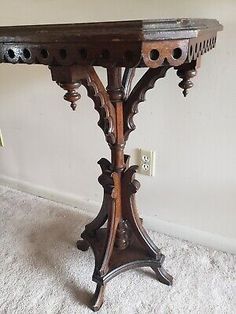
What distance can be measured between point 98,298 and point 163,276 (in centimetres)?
22

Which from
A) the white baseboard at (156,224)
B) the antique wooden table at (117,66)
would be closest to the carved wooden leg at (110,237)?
the antique wooden table at (117,66)

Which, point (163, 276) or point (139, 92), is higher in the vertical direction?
point (139, 92)

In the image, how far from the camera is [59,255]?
1.20 m

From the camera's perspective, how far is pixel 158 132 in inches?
46.4

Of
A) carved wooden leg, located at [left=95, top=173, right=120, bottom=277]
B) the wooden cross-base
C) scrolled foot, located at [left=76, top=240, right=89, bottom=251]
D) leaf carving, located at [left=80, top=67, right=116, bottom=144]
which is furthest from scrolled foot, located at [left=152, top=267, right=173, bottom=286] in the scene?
leaf carving, located at [left=80, top=67, right=116, bottom=144]

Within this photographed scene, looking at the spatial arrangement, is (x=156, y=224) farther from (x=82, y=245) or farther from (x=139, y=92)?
(x=139, y=92)

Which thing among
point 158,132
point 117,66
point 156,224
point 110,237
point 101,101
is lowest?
point 156,224

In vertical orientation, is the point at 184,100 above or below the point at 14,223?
above

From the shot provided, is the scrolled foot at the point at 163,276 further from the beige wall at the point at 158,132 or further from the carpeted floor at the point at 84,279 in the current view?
the beige wall at the point at 158,132

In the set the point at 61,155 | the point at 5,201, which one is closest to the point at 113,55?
the point at 61,155

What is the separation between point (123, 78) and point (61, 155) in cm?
64

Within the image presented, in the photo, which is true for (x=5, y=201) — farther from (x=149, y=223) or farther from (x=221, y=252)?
(x=221, y=252)

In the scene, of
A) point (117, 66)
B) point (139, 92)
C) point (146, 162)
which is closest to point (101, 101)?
point (139, 92)

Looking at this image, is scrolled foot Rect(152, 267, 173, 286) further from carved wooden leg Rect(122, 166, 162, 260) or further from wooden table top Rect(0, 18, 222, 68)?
wooden table top Rect(0, 18, 222, 68)
